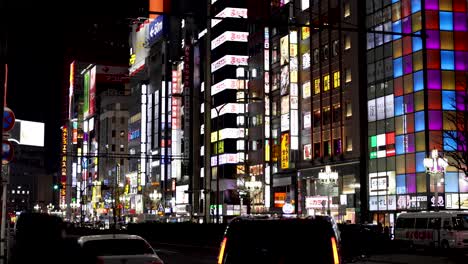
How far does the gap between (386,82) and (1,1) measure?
6009cm

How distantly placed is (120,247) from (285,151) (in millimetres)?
67153

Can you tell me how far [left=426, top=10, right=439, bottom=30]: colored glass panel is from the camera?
64.4 meters

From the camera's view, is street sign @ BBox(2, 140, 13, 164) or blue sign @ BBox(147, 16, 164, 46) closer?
street sign @ BBox(2, 140, 13, 164)

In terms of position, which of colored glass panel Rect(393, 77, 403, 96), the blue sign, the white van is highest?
the blue sign

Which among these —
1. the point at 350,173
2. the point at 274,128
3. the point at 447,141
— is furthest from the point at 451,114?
the point at 274,128

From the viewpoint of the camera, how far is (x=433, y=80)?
2516 inches

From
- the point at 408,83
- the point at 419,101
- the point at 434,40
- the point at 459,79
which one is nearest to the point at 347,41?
the point at 408,83

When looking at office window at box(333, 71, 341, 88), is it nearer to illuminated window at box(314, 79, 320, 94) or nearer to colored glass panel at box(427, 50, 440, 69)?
illuminated window at box(314, 79, 320, 94)

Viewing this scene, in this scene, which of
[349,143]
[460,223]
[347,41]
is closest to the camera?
[460,223]

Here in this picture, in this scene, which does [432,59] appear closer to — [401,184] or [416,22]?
[416,22]

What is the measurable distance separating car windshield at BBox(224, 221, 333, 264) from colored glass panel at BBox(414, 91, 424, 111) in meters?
55.8

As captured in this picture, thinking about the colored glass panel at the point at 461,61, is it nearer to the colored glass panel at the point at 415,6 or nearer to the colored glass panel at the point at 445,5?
the colored glass panel at the point at 445,5

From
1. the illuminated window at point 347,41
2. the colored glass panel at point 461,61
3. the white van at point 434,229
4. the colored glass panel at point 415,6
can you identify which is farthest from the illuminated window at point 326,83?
the white van at point 434,229

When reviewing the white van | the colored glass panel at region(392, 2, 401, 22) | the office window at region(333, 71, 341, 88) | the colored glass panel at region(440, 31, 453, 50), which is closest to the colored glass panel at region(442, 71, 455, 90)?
the colored glass panel at region(440, 31, 453, 50)
